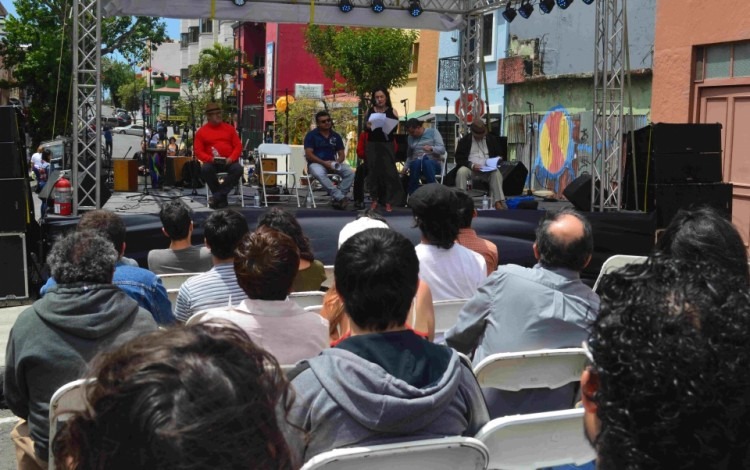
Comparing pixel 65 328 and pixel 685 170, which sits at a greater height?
pixel 685 170

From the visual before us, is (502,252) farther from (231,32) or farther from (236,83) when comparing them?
(231,32)

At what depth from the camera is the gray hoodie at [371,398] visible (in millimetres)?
2422

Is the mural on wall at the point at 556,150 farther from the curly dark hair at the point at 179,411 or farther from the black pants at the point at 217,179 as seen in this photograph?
the curly dark hair at the point at 179,411

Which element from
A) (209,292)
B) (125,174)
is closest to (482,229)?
(209,292)

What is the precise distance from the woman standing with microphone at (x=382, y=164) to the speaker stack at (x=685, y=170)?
9.67ft

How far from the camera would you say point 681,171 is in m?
10.2

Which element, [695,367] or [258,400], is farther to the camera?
[695,367]

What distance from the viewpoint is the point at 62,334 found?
3.18 meters

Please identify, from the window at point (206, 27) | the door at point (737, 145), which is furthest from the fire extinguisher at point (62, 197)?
the window at point (206, 27)

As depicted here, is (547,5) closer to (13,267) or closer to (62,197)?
(62,197)

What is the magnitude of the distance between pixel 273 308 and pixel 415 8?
10.2 metres

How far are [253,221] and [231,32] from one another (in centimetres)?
5233

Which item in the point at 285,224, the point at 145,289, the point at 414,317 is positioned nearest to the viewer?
the point at 414,317

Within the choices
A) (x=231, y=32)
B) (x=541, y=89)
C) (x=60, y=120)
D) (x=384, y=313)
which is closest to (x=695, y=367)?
(x=384, y=313)
